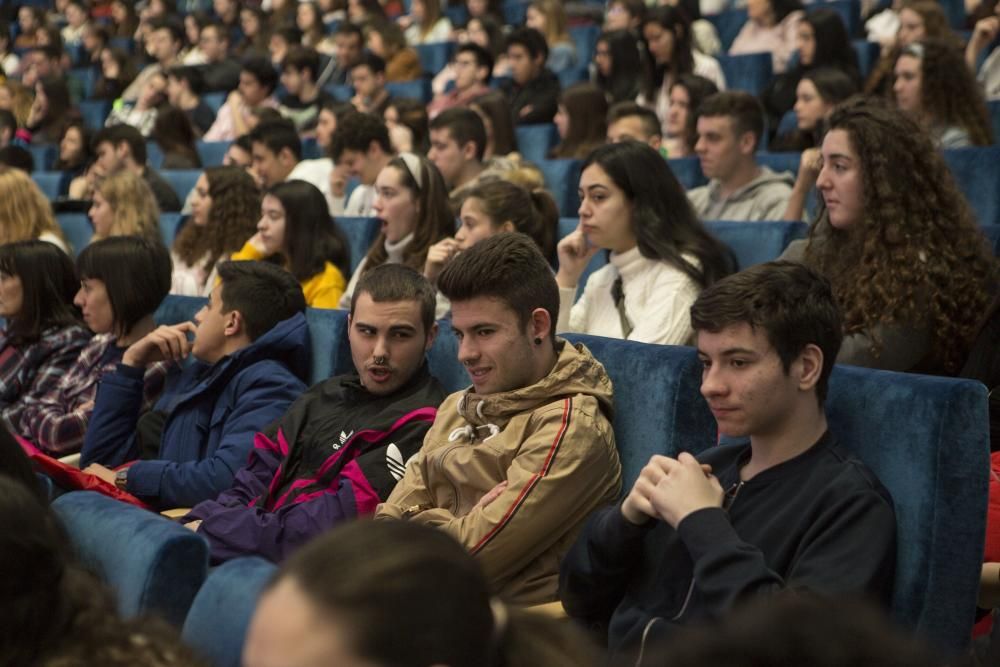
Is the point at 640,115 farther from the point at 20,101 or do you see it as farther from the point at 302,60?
the point at 20,101

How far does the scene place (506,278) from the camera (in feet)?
6.82

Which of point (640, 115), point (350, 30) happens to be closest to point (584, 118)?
point (640, 115)

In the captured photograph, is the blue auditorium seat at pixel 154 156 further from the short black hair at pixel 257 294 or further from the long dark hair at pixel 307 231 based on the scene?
the short black hair at pixel 257 294

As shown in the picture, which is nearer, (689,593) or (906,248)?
(689,593)

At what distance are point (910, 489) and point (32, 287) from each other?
94.2 inches

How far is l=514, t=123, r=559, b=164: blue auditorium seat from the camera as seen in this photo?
17.0ft

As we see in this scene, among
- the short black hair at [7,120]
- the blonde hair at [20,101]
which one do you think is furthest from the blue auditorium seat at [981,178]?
the blonde hair at [20,101]

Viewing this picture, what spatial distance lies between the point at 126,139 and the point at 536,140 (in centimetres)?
165

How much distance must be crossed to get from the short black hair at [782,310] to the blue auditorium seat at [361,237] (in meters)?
2.21

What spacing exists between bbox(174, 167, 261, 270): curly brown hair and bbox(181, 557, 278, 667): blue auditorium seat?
3.05 meters

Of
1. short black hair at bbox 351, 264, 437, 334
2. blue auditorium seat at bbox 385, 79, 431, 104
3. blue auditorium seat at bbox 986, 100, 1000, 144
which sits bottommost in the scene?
blue auditorium seat at bbox 385, 79, 431, 104

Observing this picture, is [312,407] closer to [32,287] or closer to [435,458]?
[435,458]

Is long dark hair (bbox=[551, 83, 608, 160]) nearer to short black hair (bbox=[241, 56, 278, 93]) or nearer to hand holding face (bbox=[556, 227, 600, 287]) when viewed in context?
hand holding face (bbox=[556, 227, 600, 287])

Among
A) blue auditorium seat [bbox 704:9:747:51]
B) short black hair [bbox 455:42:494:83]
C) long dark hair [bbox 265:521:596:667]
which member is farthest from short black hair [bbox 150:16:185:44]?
long dark hair [bbox 265:521:596:667]
